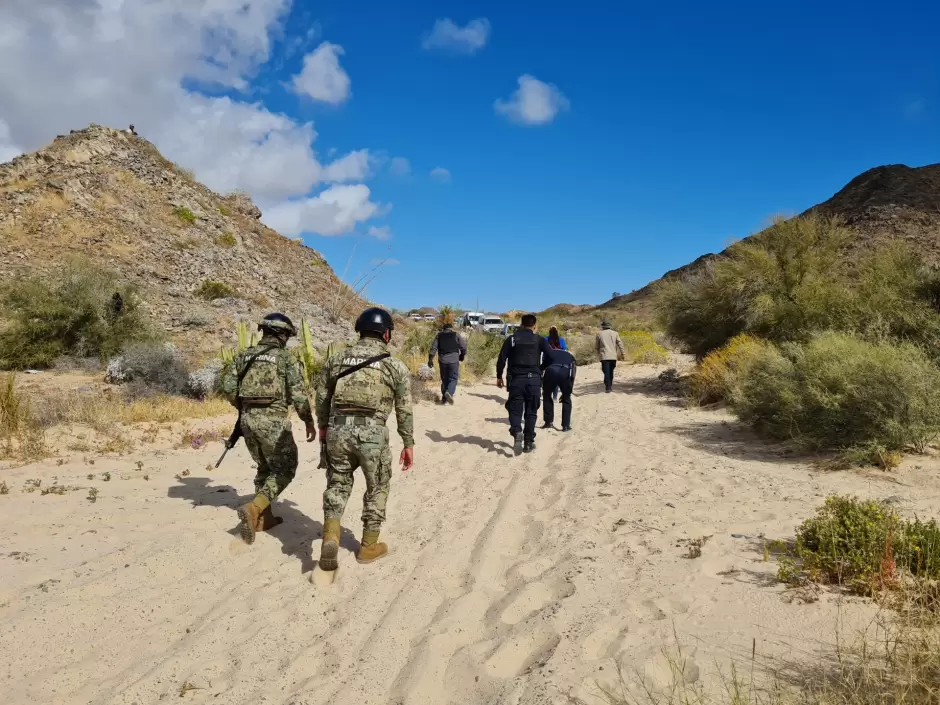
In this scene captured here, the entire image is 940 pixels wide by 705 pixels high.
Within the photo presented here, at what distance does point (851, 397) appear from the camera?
684 cm

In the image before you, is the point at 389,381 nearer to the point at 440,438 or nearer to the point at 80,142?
the point at 440,438

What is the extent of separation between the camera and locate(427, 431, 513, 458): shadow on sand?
8.70 meters

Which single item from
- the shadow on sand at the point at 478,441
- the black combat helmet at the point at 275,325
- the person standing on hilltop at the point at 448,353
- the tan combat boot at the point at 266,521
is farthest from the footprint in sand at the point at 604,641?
the person standing on hilltop at the point at 448,353

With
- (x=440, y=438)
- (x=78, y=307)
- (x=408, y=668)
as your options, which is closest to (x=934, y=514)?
(x=408, y=668)

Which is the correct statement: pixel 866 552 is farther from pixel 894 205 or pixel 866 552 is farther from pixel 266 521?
pixel 894 205

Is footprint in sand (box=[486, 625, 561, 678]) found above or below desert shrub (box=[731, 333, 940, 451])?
below

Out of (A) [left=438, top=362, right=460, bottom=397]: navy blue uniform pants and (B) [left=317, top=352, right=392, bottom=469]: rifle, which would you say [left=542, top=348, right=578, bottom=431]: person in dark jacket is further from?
(B) [left=317, top=352, right=392, bottom=469]: rifle

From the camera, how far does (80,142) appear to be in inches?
1052

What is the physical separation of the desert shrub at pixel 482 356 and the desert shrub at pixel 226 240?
1452 centimetres

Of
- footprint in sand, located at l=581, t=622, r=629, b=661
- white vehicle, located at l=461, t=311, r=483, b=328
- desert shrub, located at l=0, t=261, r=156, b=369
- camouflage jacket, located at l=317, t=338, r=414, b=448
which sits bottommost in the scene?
footprint in sand, located at l=581, t=622, r=629, b=661

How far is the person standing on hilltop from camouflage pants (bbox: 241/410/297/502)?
22.2 feet

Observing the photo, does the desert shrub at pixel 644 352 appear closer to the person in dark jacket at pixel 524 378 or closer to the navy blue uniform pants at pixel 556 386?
the navy blue uniform pants at pixel 556 386

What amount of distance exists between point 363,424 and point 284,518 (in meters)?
2.06

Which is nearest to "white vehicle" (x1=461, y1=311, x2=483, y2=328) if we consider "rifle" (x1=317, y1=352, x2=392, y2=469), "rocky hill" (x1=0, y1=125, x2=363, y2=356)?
"rocky hill" (x1=0, y1=125, x2=363, y2=356)
